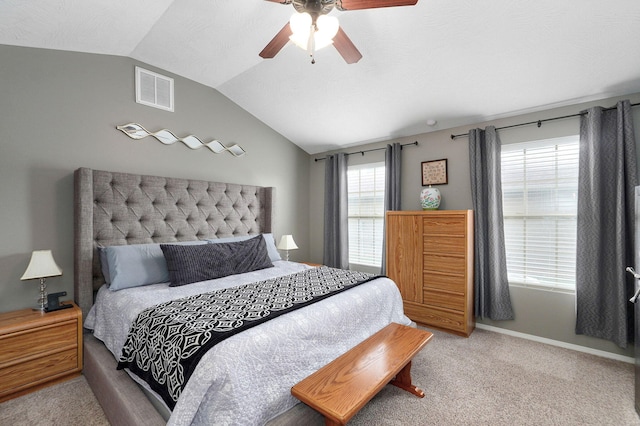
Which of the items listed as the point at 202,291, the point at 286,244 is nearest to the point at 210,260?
the point at 202,291

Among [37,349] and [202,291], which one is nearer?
[37,349]

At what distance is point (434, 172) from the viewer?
3.64 m

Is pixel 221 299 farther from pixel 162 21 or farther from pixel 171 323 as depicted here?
pixel 162 21

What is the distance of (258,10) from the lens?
2.24 m

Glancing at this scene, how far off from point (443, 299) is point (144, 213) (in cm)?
328

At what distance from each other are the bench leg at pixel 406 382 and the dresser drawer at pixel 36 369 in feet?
8.09

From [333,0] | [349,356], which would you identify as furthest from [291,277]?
[333,0]

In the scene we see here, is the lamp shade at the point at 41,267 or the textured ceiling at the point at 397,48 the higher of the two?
the textured ceiling at the point at 397,48

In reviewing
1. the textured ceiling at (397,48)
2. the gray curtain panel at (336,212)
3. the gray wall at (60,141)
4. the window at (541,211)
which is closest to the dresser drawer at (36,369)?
the gray wall at (60,141)

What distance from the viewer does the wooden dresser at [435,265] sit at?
3.07 metres

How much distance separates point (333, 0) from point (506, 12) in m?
1.33

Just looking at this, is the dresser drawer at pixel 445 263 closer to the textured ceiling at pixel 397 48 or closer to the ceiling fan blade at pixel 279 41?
→ the textured ceiling at pixel 397 48

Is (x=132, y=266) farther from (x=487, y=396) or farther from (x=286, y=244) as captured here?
(x=487, y=396)

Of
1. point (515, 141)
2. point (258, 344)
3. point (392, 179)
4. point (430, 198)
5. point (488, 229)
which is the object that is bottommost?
point (258, 344)
